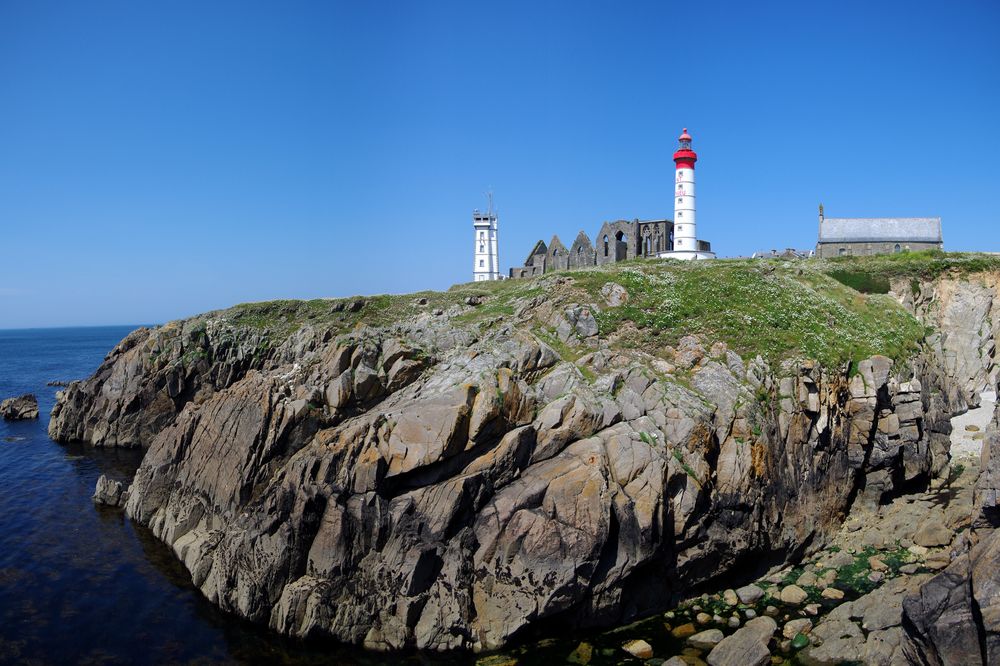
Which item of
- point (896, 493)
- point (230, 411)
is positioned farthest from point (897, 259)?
point (230, 411)

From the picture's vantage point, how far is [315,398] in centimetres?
3584

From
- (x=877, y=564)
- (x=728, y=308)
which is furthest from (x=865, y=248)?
(x=877, y=564)

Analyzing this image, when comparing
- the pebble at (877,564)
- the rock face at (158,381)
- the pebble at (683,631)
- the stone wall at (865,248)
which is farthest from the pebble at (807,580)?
the stone wall at (865,248)

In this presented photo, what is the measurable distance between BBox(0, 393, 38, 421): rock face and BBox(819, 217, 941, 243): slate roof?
3927 inches

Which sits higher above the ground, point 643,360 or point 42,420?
point 643,360

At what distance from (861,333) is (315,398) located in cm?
3577

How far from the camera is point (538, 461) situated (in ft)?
94.0

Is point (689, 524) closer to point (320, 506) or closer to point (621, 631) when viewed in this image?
point (621, 631)

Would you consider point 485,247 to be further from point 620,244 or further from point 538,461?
point 538,461

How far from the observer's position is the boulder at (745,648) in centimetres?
2248

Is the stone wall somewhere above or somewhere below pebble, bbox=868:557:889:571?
above

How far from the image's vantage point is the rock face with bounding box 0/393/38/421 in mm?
71312

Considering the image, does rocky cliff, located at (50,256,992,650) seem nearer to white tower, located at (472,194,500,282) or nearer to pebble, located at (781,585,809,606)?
pebble, located at (781,585,809,606)

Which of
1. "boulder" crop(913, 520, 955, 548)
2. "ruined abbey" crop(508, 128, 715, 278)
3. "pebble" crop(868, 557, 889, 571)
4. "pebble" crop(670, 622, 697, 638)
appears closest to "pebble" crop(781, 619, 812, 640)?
"pebble" crop(670, 622, 697, 638)
